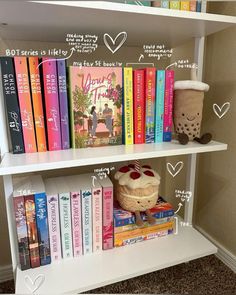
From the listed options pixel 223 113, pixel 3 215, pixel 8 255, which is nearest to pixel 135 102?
pixel 223 113

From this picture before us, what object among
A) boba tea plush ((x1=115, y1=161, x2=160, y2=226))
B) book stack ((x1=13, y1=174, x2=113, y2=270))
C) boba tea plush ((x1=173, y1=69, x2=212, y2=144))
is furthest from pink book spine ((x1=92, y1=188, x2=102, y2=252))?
boba tea plush ((x1=173, y1=69, x2=212, y2=144))

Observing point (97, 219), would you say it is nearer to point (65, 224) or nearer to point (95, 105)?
point (65, 224)

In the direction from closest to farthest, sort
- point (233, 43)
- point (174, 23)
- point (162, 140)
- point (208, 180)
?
point (174, 23)
point (162, 140)
point (233, 43)
point (208, 180)

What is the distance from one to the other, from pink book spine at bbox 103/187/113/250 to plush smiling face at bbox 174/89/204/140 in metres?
0.34

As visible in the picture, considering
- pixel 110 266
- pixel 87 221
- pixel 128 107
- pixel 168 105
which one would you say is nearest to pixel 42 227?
pixel 87 221

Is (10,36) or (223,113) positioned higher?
(10,36)

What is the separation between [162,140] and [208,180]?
18.3 inches

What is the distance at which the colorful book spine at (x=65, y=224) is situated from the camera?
0.76 meters

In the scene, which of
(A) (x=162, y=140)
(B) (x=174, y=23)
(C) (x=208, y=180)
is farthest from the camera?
(C) (x=208, y=180)

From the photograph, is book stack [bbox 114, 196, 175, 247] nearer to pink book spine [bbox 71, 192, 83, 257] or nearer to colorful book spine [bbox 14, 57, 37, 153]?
pink book spine [bbox 71, 192, 83, 257]

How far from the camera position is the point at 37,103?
68 centimetres

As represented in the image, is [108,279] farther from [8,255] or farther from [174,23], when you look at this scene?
[174,23]

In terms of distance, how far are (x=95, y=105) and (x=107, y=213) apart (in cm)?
38

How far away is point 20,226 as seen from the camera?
728mm
